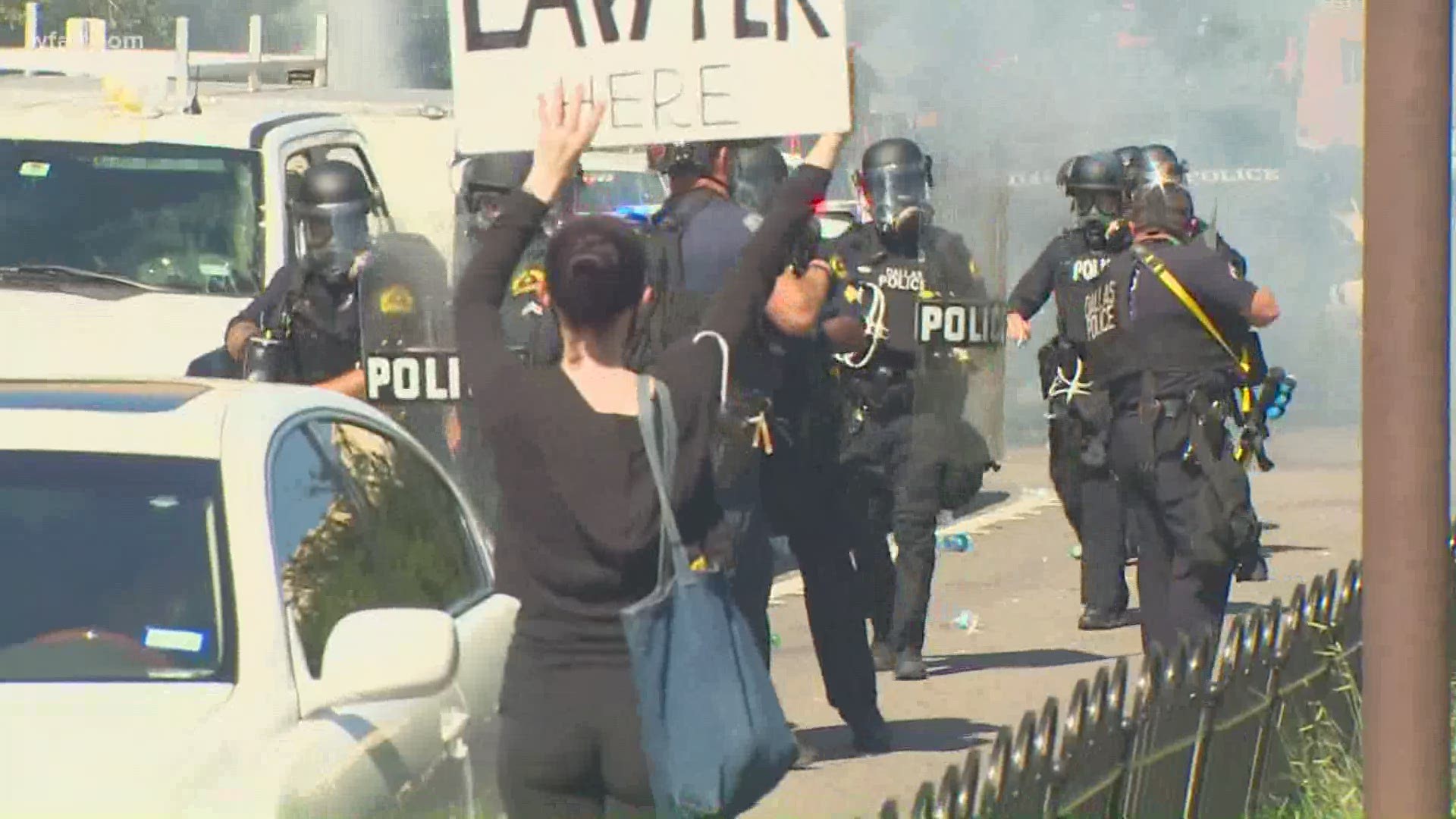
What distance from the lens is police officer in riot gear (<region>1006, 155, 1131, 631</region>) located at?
12.0m

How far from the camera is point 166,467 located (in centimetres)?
531

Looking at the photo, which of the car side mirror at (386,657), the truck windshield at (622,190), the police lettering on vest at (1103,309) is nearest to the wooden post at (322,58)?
the truck windshield at (622,190)

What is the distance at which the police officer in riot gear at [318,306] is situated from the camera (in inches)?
368

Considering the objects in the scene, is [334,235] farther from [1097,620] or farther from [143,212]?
[1097,620]

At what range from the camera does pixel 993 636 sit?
11.9m

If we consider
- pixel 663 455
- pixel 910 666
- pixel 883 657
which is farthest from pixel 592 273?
pixel 883 657

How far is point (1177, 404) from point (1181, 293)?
1.11 ft

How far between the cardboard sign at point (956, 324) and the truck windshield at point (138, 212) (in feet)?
7.55

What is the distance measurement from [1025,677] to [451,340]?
8.86 feet

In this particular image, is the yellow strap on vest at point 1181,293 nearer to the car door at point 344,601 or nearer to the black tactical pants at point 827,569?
the black tactical pants at point 827,569

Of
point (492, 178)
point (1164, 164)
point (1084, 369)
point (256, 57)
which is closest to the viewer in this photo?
point (492, 178)

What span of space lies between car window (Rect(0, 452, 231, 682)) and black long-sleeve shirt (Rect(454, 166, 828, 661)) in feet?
1.62

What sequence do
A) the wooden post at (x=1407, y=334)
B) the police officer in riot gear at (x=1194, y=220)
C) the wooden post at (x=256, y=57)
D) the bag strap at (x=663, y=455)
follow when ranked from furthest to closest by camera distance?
the wooden post at (x=256, y=57)
the police officer in riot gear at (x=1194, y=220)
the bag strap at (x=663, y=455)
the wooden post at (x=1407, y=334)

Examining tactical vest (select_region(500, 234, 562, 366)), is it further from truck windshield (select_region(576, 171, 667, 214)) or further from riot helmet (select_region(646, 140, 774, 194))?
truck windshield (select_region(576, 171, 667, 214))
